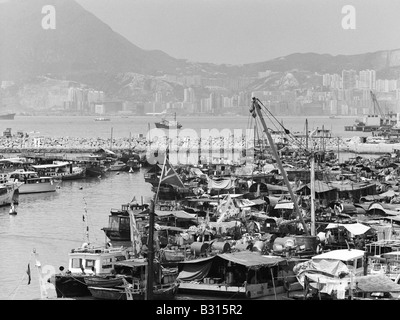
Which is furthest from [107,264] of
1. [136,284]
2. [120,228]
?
[120,228]

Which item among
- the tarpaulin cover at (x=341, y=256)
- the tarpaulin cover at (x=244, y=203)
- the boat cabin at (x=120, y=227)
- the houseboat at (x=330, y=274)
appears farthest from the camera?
the tarpaulin cover at (x=244, y=203)

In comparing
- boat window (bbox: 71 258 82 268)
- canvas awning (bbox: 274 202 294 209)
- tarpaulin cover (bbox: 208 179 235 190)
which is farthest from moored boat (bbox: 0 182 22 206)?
boat window (bbox: 71 258 82 268)

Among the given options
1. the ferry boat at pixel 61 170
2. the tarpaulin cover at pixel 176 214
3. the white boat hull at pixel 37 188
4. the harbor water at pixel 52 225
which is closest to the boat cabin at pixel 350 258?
the harbor water at pixel 52 225

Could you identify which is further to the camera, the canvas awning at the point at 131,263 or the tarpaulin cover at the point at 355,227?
the tarpaulin cover at the point at 355,227

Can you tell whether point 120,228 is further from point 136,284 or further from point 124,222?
point 136,284

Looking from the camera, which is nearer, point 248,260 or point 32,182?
point 248,260

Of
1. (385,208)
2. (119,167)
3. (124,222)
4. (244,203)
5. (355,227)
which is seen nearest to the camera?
(355,227)

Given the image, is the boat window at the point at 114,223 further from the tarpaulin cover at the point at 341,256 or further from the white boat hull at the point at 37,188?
the white boat hull at the point at 37,188

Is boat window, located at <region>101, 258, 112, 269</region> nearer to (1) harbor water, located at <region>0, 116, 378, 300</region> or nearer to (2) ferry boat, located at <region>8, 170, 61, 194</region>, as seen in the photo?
(1) harbor water, located at <region>0, 116, 378, 300</region>
